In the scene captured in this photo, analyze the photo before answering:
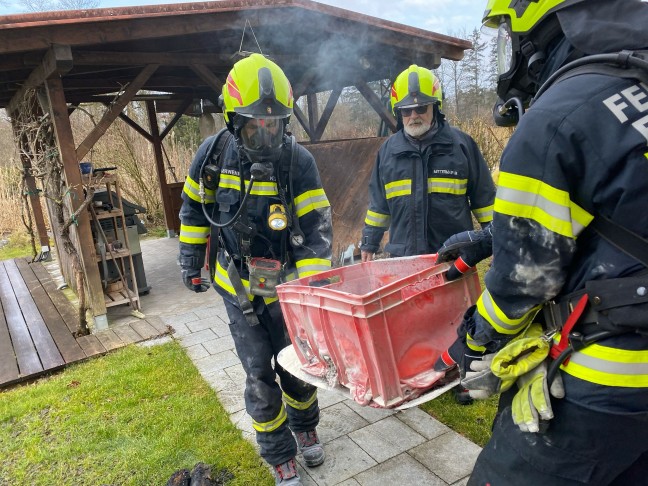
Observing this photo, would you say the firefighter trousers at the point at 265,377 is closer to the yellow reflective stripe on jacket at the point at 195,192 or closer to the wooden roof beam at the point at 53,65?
the yellow reflective stripe on jacket at the point at 195,192

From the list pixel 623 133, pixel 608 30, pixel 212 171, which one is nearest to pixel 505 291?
pixel 623 133

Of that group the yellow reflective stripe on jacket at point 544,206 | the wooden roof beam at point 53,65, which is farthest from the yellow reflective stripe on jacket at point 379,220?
the wooden roof beam at point 53,65

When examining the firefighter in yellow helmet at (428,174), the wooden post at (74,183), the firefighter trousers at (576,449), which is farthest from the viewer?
the wooden post at (74,183)

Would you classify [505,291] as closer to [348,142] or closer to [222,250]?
[222,250]

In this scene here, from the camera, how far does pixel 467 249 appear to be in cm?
196

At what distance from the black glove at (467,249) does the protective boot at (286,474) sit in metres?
1.46

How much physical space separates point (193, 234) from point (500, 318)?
1.91m

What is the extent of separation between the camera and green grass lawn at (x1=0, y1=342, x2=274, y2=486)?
2951 mm

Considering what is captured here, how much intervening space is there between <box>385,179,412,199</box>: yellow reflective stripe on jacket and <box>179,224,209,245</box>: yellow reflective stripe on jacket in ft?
4.28

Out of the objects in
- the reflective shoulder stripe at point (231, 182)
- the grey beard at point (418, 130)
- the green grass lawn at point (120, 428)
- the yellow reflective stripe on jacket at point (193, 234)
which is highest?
the grey beard at point (418, 130)

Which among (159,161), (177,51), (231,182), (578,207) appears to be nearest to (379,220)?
(231,182)

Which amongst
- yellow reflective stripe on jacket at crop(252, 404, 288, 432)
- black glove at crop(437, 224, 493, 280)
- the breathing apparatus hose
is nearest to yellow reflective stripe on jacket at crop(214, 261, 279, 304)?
the breathing apparatus hose

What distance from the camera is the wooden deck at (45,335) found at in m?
4.54

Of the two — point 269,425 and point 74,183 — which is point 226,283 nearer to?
point 269,425
